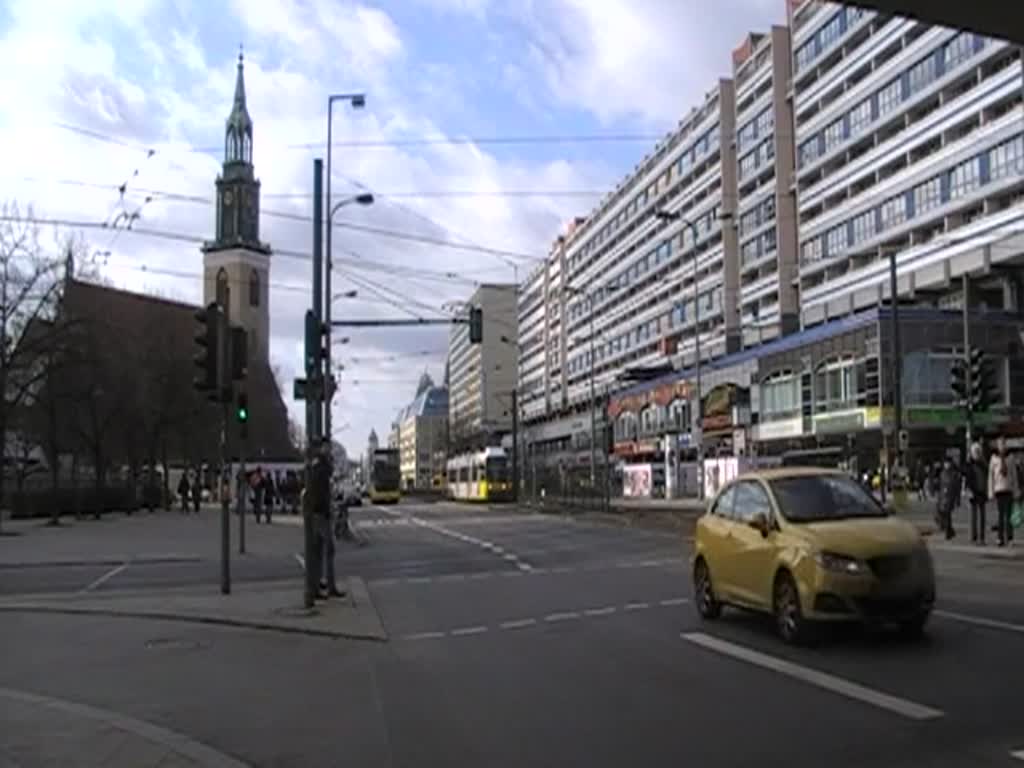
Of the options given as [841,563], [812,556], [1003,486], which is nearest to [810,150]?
[1003,486]

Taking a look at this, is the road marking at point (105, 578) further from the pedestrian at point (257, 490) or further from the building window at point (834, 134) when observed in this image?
the building window at point (834, 134)

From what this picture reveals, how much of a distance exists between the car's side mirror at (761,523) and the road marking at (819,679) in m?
1.19

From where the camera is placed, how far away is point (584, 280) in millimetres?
156000

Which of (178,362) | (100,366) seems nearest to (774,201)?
(178,362)

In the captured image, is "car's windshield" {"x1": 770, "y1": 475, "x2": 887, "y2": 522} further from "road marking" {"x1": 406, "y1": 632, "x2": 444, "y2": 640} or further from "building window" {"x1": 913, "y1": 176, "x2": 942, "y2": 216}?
"building window" {"x1": 913, "y1": 176, "x2": 942, "y2": 216}

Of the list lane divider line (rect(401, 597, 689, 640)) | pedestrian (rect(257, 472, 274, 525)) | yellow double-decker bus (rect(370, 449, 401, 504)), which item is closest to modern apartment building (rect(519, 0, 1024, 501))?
yellow double-decker bus (rect(370, 449, 401, 504))

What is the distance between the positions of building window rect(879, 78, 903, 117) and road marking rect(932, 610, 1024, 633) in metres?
85.3

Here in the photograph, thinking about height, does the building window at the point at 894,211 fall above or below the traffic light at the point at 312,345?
above

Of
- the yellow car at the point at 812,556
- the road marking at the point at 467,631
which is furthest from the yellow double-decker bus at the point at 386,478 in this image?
the yellow car at the point at 812,556

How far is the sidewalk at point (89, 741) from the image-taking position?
309 inches

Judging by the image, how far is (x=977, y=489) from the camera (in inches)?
976

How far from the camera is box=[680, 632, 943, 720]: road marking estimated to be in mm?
8656

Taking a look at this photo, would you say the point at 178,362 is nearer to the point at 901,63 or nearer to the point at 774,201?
the point at 901,63

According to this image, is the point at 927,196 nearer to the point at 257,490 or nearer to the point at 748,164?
the point at 748,164
